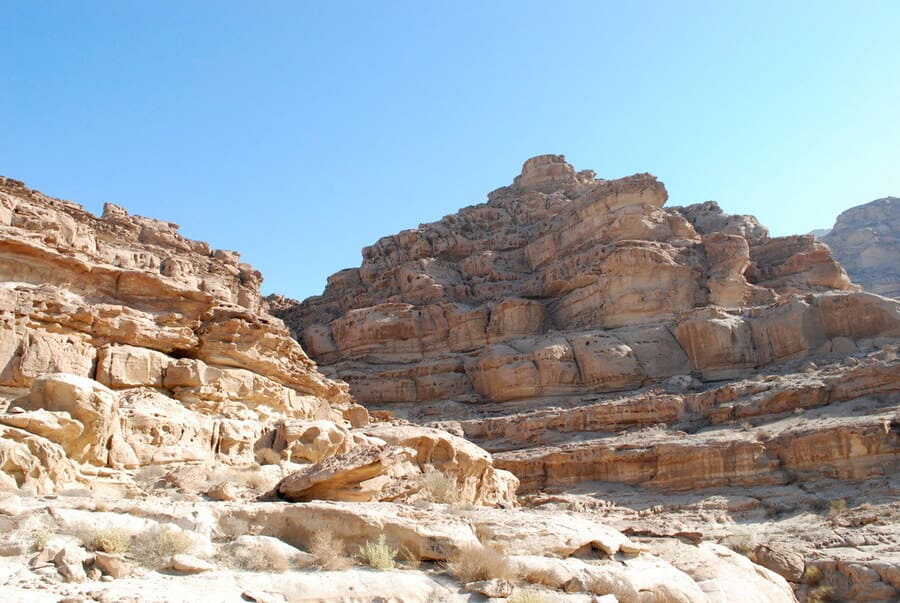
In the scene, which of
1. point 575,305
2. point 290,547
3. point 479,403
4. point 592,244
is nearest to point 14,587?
point 290,547

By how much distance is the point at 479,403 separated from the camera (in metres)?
44.3

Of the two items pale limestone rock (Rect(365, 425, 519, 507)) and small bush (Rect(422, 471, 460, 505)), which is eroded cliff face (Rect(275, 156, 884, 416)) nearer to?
pale limestone rock (Rect(365, 425, 519, 507))

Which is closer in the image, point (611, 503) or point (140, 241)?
point (611, 503)

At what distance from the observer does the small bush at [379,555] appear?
9.78m

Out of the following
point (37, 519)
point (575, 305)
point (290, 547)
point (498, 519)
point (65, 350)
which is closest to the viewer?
point (37, 519)

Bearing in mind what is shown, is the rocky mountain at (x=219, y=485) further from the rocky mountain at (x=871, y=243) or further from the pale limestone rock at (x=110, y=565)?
the rocky mountain at (x=871, y=243)

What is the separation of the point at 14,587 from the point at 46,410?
6668mm

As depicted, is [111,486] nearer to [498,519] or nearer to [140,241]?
[498,519]

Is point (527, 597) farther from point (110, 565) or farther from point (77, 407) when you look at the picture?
point (77, 407)

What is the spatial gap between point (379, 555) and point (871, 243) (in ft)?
329

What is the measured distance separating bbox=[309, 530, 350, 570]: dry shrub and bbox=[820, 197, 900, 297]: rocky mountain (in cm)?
8280

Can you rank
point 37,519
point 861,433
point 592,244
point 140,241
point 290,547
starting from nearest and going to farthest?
point 37,519 < point 290,547 < point 861,433 < point 140,241 < point 592,244

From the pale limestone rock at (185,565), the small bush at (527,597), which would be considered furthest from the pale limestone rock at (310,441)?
the small bush at (527,597)

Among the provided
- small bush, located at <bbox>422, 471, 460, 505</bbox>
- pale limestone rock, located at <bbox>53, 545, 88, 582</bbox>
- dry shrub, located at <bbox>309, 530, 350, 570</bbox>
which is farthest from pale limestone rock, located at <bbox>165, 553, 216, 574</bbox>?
small bush, located at <bbox>422, 471, 460, 505</bbox>
